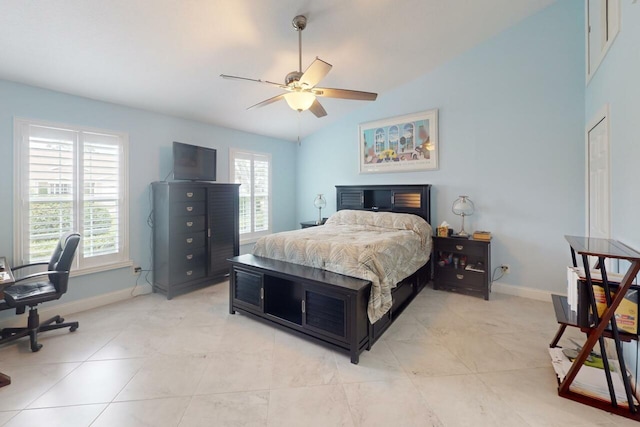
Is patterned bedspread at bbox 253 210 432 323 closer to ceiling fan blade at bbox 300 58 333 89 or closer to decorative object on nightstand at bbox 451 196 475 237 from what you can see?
decorative object on nightstand at bbox 451 196 475 237

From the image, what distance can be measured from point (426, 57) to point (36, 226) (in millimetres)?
5296

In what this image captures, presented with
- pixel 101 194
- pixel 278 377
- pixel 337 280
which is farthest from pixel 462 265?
pixel 101 194

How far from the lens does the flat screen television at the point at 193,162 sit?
3.98 m

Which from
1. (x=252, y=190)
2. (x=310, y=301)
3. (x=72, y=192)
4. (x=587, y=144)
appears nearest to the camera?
(x=310, y=301)

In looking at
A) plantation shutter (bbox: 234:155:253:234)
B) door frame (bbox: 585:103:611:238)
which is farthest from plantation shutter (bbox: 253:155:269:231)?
door frame (bbox: 585:103:611:238)

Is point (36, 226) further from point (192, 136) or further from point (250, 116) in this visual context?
point (250, 116)

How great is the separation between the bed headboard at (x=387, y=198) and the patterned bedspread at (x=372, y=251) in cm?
39

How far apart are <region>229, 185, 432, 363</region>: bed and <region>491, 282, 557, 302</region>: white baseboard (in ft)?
3.11

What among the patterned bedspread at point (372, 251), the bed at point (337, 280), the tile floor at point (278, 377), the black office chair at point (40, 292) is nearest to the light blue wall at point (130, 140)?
the black office chair at point (40, 292)

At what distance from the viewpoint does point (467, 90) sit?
13.3 ft

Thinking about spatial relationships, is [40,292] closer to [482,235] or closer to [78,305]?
[78,305]

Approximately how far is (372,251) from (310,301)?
0.76 metres

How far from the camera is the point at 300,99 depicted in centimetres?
262

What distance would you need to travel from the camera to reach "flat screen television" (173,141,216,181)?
13.1ft
